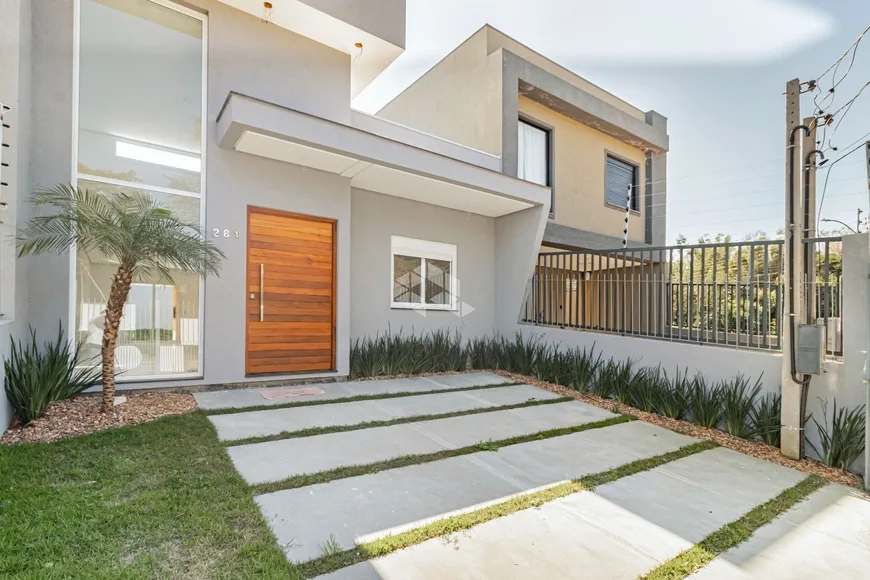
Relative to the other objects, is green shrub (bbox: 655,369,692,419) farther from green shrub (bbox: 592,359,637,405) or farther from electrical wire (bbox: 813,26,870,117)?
electrical wire (bbox: 813,26,870,117)

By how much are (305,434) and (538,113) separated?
31.8ft

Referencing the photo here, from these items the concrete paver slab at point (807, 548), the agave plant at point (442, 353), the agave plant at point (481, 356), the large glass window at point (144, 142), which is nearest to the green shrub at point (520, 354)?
the agave plant at point (481, 356)

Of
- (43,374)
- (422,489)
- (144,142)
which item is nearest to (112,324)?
(43,374)

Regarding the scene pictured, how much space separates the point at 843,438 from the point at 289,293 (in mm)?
7167

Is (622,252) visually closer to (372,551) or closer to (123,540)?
(372,551)

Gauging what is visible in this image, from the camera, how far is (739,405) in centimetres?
527

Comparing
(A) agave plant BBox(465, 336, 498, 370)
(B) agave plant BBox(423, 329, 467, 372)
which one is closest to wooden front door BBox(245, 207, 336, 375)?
(B) agave plant BBox(423, 329, 467, 372)

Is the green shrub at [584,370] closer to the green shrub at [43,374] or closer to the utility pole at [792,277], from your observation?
the utility pole at [792,277]

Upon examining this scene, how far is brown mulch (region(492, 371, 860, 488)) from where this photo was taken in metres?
4.25

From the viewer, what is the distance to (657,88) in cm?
1154

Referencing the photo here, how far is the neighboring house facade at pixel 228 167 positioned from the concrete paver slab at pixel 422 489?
373 cm

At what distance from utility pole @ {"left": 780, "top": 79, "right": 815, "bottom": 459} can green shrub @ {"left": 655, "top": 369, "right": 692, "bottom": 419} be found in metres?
1.24

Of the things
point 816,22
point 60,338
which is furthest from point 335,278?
point 816,22

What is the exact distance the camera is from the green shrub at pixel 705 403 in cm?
554
